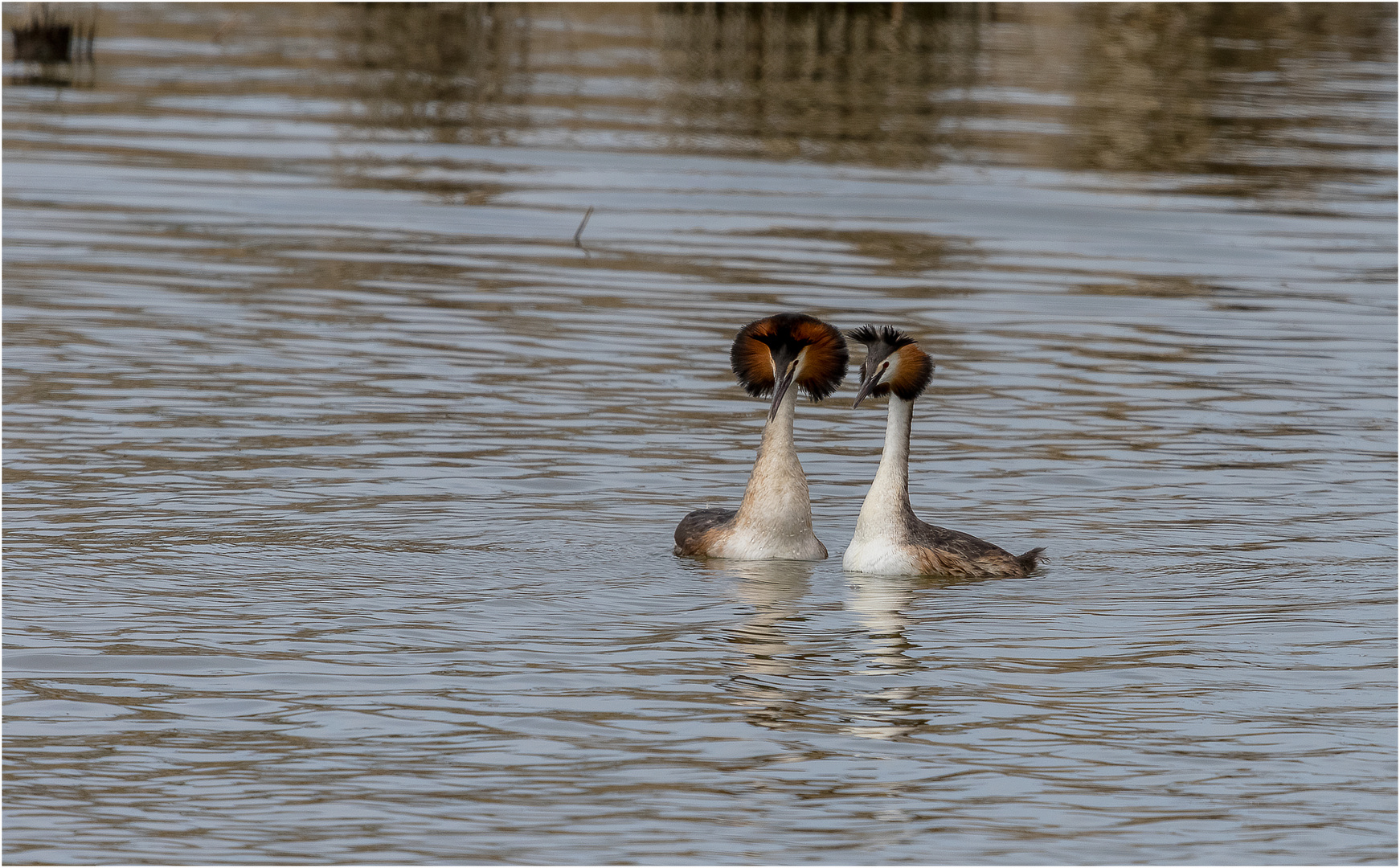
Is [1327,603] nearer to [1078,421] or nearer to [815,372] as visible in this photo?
[815,372]

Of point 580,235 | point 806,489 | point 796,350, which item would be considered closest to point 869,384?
point 796,350

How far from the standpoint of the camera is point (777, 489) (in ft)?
38.5

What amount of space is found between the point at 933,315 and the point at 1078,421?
14.2ft

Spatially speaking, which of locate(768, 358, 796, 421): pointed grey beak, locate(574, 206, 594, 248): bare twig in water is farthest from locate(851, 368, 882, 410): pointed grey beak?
locate(574, 206, 594, 248): bare twig in water

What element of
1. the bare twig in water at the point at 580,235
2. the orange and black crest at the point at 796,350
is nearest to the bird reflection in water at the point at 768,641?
the orange and black crest at the point at 796,350

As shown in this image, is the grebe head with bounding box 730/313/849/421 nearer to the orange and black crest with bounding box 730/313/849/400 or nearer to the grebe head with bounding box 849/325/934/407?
the orange and black crest with bounding box 730/313/849/400

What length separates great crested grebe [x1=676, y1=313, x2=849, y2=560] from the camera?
38.5ft

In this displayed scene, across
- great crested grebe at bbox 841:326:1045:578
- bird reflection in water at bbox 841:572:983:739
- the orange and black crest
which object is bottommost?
bird reflection in water at bbox 841:572:983:739

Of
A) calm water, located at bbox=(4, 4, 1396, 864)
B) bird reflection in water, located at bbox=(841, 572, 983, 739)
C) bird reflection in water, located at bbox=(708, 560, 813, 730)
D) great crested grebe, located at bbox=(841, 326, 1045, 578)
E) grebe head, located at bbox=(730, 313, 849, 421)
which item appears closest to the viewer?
calm water, located at bbox=(4, 4, 1396, 864)

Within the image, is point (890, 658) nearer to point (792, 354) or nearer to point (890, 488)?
point (890, 488)

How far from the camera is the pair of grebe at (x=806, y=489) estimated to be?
1147 centimetres

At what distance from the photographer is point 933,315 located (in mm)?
19625

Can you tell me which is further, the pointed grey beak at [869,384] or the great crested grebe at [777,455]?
the great crested grebe at [777,455]

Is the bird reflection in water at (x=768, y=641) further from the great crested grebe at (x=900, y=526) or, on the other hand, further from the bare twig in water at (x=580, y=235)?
the bare twig in water at (x=580, y=235)
